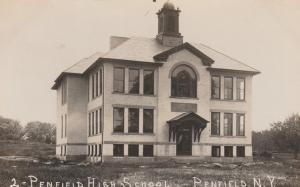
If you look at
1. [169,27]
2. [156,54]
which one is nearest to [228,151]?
[156,54]

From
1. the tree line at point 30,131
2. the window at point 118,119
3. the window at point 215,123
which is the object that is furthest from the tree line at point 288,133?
the tree line at point 30,131

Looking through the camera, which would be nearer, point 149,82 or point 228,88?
point 149,82

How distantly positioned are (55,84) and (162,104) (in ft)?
50.1

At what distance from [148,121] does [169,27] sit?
7.85 m

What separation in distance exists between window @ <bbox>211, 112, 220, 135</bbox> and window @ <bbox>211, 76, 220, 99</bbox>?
1345 mm

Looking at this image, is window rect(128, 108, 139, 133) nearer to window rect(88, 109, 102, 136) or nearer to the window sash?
window rect(88, 109, 102, 136)

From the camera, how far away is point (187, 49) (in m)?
33.9

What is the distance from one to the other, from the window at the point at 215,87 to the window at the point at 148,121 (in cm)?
536

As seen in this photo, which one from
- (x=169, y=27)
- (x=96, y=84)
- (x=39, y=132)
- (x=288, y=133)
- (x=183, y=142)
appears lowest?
(x=39, y=132)

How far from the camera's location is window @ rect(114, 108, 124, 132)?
32.0 m

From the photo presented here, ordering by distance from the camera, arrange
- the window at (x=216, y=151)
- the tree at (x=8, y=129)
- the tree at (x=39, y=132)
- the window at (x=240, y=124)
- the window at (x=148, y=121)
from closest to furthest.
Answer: the window at (x=148, y=121), the window at (x=216, y=151), the window at (x=240, y=124), the tree at (x=8, y=129), the tree at (x=39, y=132)

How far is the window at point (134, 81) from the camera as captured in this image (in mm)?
32438

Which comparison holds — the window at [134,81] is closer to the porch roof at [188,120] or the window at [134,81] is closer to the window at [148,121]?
the window at [148,121]

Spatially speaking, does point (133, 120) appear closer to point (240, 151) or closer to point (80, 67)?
point (240, 151)
